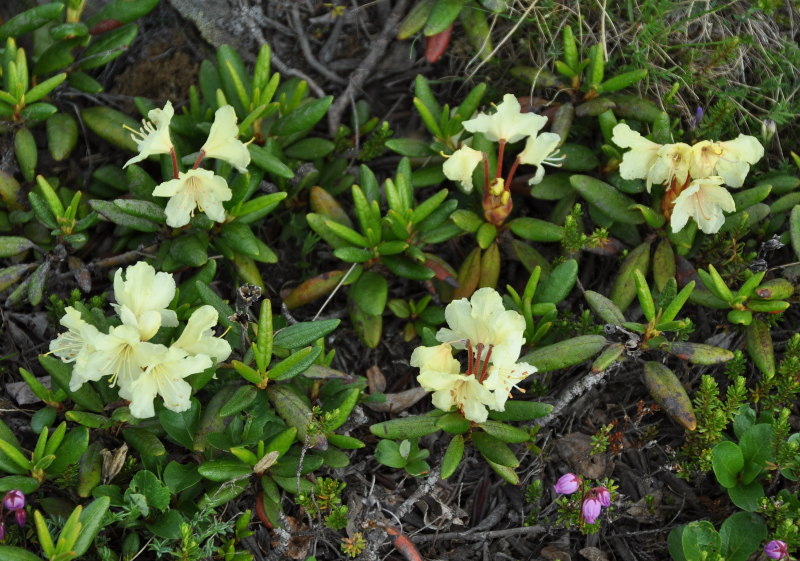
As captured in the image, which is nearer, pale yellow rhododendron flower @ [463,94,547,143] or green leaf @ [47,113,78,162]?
pale yellow rhododendron flower @ [463,94,547,143]

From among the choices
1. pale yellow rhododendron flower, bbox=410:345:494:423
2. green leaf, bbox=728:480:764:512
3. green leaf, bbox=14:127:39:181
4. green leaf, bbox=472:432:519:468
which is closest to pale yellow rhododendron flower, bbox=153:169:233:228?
green leaf, bbox=14:127:39:181

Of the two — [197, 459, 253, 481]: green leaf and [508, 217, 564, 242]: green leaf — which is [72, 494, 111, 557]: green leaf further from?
[508, 217, 564, 242]: green leaf

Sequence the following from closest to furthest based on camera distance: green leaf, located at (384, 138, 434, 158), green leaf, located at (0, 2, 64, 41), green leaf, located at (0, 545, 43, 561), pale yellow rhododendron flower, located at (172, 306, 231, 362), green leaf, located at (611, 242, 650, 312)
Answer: green leaf, located at (0, 545, 43, 561) → pale yellow rhododendron flower, located at (172, 306, 231, 362) → green leaf, located at (611, 242, 650, 312) → green leaf, located at (0, 2, 64, 41) → green leaf, located at (384, 138, 434, 158)

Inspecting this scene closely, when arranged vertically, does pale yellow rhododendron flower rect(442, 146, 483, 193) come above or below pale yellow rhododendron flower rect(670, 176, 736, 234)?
above

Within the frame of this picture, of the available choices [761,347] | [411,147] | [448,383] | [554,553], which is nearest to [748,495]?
[761,347]

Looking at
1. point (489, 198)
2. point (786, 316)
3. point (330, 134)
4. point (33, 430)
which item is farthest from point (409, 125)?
point (33, 430)

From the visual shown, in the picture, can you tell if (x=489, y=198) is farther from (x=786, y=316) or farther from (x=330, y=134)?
(x=786, y=316)

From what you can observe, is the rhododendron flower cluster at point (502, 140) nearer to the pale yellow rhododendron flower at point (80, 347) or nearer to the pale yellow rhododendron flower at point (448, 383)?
the pale yellow rhododendron flower at point (448, 383)
